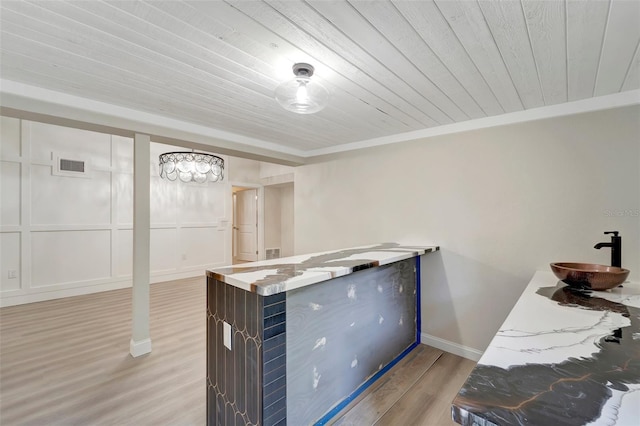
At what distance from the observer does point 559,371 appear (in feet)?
2.65

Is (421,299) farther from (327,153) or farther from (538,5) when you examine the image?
(538,5)

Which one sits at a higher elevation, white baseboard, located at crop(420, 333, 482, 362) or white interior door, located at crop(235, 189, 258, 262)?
white interior door, located at crop(235, 189, 258, 262)

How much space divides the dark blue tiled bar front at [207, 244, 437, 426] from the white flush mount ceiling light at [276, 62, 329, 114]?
39.4 inches

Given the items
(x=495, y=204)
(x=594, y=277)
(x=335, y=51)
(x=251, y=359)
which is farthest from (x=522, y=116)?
(x=251, y=359)

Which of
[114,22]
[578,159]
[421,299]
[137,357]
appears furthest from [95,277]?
[578,159]

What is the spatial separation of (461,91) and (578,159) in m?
1.10

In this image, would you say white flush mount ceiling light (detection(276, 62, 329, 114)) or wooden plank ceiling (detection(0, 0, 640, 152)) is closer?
wooden plank ceiling (detection(0, 0, 640, 152))

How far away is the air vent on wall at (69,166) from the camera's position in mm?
4277

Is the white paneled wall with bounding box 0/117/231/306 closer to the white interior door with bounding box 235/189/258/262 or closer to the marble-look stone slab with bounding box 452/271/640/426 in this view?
the white interior door with bounding box 235/189/258/262

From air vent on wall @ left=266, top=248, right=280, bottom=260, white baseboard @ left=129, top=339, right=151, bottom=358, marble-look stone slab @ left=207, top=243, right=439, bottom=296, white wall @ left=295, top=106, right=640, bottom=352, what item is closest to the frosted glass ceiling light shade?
white wall @ left=295, top=106, right=640, bottom=352

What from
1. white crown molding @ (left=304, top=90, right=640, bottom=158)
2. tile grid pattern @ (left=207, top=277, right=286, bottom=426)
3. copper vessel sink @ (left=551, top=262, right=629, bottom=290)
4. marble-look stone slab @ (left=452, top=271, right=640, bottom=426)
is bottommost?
tile grid pattern @ (left=207, top=277, right=286, bottom=426)

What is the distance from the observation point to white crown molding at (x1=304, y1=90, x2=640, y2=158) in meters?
2.03

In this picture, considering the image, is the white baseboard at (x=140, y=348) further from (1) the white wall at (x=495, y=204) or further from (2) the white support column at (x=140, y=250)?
(1) the white wall at (x=495, y=204)

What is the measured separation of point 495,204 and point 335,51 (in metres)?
1.98
